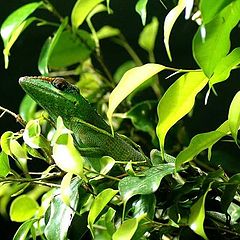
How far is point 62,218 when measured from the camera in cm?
63

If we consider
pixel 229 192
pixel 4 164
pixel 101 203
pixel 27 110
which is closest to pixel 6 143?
pixel 4 164

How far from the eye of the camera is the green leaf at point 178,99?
56 centimetres

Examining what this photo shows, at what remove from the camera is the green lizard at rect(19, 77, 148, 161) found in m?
0.80

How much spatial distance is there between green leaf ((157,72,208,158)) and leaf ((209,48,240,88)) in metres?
0.01

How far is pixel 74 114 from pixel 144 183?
0.28 meters

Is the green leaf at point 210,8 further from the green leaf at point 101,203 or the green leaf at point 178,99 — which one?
the green leaf at point 101,203

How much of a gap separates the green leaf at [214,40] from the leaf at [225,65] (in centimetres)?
4

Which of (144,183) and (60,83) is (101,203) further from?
(60,83)

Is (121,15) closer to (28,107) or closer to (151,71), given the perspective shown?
(28,107)

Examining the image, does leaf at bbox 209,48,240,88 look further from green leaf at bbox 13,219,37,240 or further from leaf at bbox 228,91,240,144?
green leaf at bbox 13,219,37,240

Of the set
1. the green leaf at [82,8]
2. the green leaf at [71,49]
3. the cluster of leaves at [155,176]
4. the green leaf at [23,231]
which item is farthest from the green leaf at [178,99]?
the green leaf at [71,49]

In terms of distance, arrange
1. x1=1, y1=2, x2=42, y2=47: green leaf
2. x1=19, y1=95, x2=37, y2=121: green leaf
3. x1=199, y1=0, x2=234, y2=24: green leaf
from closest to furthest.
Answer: x1=199, y1=0, x2=234, y2=24: green leaf
x1=1, y1=2, x2=42, y2=47: green leaf
x1=19, y1=95, x2=37, y2=121: green leaf

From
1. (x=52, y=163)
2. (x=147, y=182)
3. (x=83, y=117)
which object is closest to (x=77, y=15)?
(x=83, y=117)

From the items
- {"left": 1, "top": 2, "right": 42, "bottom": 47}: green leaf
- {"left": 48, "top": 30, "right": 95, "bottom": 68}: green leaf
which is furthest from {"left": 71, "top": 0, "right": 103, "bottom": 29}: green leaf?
{"left": 48, "top": 30, "right": 95, "bottom": 68}: green leaf
